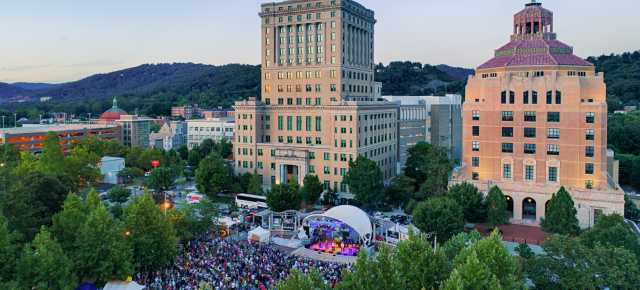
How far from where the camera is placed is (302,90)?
10219 centimetres

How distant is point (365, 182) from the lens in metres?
79.9

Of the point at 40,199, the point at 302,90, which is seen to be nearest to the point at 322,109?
the point at 302,90

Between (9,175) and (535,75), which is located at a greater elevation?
(535,75)

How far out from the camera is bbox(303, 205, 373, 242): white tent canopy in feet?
201

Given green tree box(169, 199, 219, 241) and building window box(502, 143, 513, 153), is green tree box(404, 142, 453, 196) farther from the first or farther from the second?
green tree box(169, 199, 219, 241)

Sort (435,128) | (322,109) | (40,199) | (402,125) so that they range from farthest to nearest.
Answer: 1. (435,128)
2. (402,125)
3. (322,109)
4. (40,199)

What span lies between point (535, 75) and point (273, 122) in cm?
4934

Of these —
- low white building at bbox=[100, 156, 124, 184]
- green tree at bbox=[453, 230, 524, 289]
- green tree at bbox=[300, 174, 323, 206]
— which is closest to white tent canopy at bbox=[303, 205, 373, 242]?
green tree at bbox=[300, 174, 323, 206]

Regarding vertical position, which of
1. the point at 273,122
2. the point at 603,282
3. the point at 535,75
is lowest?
the point at 603,282

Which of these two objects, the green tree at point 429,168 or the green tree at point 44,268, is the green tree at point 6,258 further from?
the green tree at point 429,168

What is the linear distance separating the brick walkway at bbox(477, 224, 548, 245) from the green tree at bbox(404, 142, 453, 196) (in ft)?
29.9

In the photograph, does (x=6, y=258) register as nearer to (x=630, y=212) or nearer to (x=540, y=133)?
(x=540, y=133)

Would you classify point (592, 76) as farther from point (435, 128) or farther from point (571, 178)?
point (435, 128)

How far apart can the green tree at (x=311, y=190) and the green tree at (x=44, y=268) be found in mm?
47469
